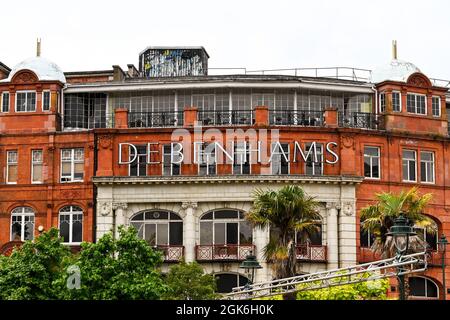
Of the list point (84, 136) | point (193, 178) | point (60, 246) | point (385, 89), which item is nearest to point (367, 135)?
point (385, 89)

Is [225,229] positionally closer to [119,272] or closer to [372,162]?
[372,162]

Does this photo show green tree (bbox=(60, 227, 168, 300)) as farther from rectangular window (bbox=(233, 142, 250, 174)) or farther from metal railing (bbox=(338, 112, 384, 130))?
metal railing (bbox=(338, 112, 384, 130))

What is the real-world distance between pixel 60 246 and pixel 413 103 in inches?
1037

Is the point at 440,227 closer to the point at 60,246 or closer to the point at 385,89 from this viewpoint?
the point at 385,89

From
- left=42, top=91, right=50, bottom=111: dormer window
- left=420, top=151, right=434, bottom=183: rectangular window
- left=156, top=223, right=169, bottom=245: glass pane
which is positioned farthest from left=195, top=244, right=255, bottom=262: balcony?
left=42, top=91, right=50, bottom=111: dormer window

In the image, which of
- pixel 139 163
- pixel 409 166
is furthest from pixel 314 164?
pixel 139 163

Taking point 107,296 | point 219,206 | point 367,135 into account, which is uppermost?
point 367,135

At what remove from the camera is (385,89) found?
59531mm

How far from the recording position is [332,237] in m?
55.9

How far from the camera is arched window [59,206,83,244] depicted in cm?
5775

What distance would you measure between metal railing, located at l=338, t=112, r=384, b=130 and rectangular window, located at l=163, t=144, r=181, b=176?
10.6 meters

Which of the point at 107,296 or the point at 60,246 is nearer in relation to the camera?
the point at 107,296
